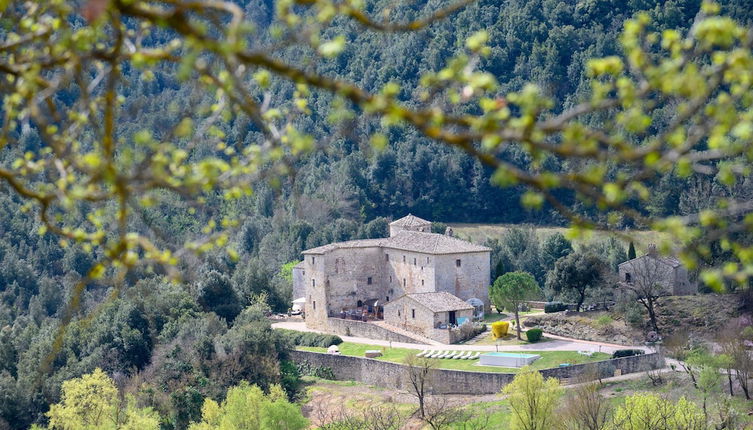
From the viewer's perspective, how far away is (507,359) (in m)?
45.1

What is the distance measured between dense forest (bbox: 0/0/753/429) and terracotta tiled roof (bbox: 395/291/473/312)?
22.4 feet

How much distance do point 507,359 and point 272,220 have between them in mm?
44004

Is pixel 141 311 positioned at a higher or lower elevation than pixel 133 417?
higher

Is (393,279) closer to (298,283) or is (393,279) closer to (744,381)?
(298,283)

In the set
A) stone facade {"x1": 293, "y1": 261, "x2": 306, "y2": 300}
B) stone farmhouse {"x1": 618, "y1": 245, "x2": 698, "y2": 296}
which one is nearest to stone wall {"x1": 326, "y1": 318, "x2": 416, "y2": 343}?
stone facade {"x1": 293, "y1": 261, "x2": 306, "y2": 300}

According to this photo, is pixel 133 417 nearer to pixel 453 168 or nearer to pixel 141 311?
pixel 141 311

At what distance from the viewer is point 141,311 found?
2213 inches

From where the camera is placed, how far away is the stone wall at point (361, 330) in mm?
52594

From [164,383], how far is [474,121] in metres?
44.6

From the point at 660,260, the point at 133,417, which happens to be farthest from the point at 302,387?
the point at 660,260

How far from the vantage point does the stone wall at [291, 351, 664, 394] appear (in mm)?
43031

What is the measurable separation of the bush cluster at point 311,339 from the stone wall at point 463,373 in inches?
124

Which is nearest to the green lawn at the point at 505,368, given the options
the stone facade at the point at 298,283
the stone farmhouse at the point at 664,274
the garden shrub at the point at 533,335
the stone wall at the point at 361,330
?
the garden shrub at the point at 533,335

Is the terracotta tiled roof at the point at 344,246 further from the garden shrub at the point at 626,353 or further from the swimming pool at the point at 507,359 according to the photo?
the garden shrub at the point at 626,353
